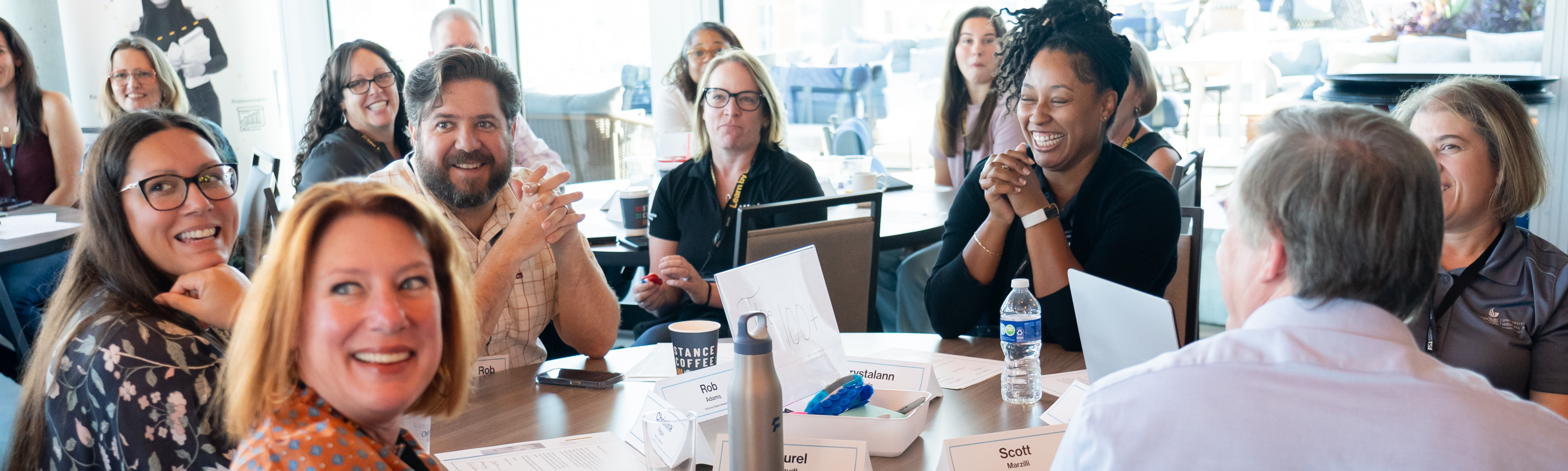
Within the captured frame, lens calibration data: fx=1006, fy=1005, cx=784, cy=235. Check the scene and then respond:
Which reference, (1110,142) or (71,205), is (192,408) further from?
(71,205)

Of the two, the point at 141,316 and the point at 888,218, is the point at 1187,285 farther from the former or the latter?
the point at 141,316

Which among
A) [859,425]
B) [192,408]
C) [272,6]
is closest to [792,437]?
[859,425]

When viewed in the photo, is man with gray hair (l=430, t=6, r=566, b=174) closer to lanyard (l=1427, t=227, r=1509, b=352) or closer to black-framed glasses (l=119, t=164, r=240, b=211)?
black-framed glasses (l=119, t=164, r=240, b=211)

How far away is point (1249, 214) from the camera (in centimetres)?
103

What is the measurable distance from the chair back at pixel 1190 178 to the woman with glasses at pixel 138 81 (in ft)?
13.6

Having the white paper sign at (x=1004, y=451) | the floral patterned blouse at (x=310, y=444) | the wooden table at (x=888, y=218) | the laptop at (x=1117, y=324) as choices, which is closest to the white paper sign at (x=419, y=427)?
the floral patterned blouse at (x=310, y=444)

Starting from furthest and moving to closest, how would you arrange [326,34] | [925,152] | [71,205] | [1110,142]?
[326,34], [925,152], [71,205], [1110,142]

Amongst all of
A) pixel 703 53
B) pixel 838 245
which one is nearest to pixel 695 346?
pixel 838 245

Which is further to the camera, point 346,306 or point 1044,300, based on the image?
point 1044,300

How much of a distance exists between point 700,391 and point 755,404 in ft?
1.29

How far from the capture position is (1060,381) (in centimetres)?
180

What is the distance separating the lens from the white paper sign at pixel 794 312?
1502mm

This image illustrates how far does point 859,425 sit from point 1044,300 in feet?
2.67

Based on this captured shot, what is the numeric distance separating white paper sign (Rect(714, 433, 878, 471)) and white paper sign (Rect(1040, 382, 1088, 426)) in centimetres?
42
